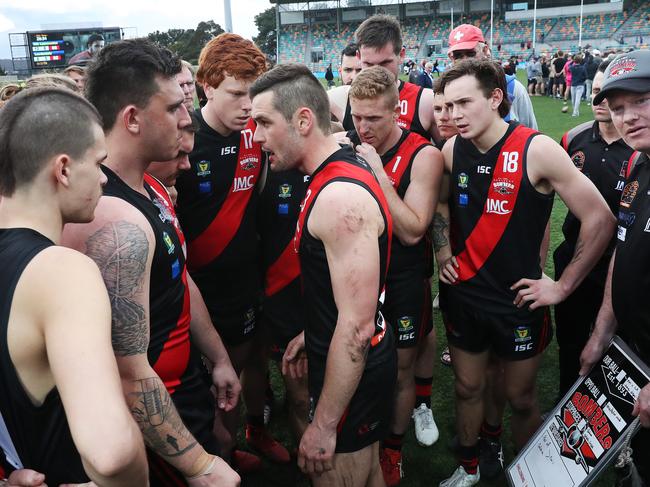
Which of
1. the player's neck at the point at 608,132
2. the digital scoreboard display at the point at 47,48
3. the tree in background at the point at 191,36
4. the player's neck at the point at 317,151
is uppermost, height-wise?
the tree in background at the point at 191,36

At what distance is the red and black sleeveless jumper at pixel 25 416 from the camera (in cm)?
149

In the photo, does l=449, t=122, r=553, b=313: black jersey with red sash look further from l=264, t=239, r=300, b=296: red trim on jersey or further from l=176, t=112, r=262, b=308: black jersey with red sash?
l=176, t=112, r=262, b=308: black jersey with red sash

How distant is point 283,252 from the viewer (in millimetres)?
3441

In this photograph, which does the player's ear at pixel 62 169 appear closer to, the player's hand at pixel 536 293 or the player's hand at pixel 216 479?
the player's hand at pixel 216 479

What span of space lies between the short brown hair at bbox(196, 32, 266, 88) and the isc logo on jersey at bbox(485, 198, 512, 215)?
1.63 meters

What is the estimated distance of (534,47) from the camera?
54.8m

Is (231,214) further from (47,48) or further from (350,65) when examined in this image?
(47,48)

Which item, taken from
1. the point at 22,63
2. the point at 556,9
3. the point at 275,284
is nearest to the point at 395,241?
the point at 275,284

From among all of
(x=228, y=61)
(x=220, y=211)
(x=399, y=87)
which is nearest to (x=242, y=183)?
(x=220, y=211)

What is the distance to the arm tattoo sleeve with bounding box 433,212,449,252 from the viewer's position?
3.58 meters

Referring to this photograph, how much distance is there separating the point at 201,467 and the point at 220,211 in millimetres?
1797

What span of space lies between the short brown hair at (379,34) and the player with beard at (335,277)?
1.96 meters

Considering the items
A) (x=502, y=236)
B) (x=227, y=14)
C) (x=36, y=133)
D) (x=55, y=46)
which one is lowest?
(x=502, y=236)

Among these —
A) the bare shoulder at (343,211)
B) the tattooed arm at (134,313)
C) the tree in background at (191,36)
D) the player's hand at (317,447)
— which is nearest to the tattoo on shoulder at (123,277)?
the tattooed arm at (134,313)
